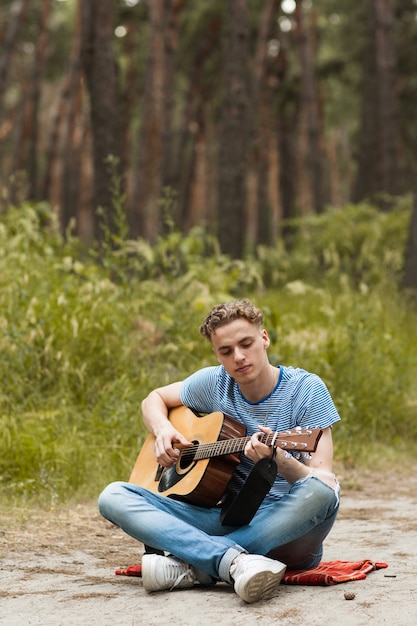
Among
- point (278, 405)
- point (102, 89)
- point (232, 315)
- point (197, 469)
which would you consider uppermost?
point (102, 89)

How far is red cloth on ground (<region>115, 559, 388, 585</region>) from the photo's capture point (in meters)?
4.41

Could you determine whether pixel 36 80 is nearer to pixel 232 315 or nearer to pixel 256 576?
pixel 232 315

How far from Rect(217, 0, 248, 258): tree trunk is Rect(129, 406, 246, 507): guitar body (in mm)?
9868

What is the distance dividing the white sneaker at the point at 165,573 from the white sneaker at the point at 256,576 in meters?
0.28

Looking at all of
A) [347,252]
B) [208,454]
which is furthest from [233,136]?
[208,454]

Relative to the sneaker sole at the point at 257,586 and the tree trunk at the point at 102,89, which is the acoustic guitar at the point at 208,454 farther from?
the tree trunk at the point at 102,89

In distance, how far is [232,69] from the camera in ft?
48.8

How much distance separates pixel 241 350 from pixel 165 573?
1043mm

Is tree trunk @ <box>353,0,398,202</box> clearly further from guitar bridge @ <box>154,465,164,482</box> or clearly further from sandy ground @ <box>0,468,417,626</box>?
guitar bridge @ <box>154,465,164,482</box>

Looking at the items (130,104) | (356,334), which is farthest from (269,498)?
(130,104)

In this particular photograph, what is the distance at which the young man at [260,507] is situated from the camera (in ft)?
14.3

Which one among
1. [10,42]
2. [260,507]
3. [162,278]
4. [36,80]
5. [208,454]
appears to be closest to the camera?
[208,454]

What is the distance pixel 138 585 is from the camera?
15.3 ft

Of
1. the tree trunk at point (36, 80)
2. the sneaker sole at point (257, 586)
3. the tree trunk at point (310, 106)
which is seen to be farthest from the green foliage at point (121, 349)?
the tree trunk at point (36, 80)
